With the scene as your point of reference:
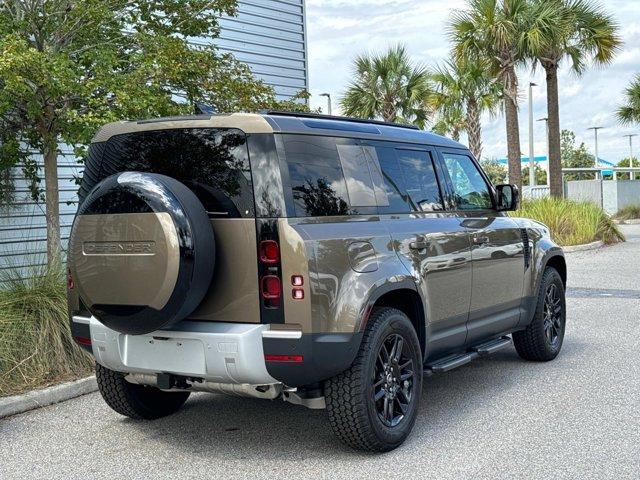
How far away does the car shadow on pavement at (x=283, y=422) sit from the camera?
17.0 ft

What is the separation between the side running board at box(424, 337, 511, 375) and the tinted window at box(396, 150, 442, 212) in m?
1.05

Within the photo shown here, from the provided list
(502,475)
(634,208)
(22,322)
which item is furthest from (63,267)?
(634,208)

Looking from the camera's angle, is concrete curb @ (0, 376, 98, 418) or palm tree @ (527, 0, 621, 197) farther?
palm tree @ (527, 0, 621, 197)

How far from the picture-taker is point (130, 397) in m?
5.67

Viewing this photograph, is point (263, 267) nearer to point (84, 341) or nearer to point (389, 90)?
point (84, 341)

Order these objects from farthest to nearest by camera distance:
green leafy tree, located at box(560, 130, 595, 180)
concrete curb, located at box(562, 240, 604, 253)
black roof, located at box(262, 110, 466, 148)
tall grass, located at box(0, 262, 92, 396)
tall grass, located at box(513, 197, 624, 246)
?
green leafy tree, located at box(560, 130, 595, 180)
tall grass, located at box(513, 197, 624, 246)
concrete curb, located at box(562, 240, 604, 253)
tall grass, located at box(0, 262, 92, 396)
black roof, located at box(262, 110, 466, 148)

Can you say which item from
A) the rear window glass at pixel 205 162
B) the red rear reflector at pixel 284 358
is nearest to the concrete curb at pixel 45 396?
the rear window glass at pixel 205 162

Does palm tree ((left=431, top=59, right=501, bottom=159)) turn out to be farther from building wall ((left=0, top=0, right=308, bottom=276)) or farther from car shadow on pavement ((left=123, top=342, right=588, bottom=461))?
car shadow on pavement ((left=123, top=342, right=588, bottom=461))

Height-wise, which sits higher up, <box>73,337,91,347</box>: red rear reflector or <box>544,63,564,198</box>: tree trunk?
<box>544,63,564,198</box>: tree trunk

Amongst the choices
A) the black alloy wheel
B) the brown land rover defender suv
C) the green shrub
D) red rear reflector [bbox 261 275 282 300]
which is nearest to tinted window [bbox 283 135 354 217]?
the brown land rover defender suv

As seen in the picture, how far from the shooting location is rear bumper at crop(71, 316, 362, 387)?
4504 mm

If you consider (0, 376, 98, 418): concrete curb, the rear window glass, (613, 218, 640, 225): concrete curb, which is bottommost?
(0, 376, 98, 418): concrete curb

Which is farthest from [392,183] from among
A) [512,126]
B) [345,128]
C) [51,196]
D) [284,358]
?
[512,126]

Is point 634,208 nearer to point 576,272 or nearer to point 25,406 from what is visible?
point 576,272
